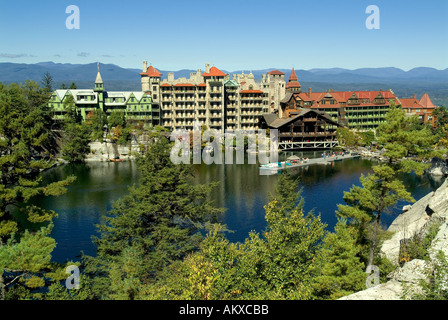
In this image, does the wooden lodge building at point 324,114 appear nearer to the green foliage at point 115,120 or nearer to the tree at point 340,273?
the green foliage at point 115,120

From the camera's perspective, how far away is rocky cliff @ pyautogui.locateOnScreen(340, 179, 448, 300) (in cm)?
1597

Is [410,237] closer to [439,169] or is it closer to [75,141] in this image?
[439,169]

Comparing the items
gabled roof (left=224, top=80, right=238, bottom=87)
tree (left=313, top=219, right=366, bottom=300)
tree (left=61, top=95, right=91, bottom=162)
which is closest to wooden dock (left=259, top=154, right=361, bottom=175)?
gabled roof (left=224, top=80, right=238, bottom=87)

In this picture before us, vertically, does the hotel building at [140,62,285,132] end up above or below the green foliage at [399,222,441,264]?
above

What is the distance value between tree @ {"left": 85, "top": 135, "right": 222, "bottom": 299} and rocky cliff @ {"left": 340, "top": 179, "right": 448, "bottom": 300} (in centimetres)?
1307

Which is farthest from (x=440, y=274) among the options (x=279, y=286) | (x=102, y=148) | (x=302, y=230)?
(x=102, y=148)

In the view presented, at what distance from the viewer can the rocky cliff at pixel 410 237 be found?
629 inches

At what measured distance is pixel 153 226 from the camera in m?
28.6

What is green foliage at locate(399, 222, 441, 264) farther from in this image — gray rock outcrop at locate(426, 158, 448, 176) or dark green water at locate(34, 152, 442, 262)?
gray rock outcrop at locate(426, 158, 448, 176)

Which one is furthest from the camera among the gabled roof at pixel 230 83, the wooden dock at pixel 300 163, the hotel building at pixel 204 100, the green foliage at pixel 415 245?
the gabled roof at pixel 230 83

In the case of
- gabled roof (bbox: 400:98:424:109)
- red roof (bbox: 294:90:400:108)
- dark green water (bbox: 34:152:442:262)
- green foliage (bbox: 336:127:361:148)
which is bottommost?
dark green water (bbox: 34:152:442:262)

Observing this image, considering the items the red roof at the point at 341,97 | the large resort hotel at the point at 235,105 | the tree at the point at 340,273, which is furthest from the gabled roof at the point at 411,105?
the tree at the point at 340,273

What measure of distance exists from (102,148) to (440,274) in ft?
233

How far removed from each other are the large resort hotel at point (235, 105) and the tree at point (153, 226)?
55.3 meters
